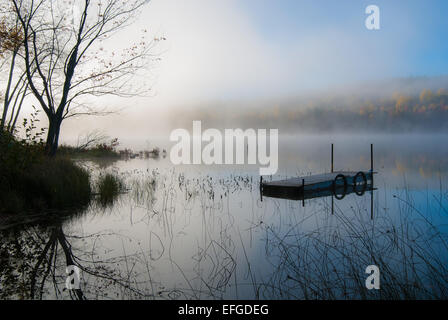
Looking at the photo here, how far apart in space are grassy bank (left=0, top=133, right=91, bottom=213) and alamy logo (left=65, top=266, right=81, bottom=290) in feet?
15.3

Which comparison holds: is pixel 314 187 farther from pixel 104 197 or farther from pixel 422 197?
pixel 104 197

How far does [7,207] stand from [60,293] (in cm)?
576

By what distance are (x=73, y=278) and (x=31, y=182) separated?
6331 mm

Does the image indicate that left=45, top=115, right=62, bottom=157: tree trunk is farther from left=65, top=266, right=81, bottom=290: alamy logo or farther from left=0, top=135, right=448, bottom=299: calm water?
left=65, top=266, right=81, bottom=290: alamy logo

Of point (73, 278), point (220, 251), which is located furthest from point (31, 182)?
point (220, 251)

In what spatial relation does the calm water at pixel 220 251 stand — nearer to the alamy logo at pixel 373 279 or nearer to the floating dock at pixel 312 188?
the alamy logo at pixel 373 279

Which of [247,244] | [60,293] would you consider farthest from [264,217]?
[60,293]

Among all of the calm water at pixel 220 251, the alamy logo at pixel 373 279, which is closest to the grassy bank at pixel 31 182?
the calm water at pixel 220 251

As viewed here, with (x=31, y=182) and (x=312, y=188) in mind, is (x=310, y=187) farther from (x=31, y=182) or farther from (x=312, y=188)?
(x=31, y=182)

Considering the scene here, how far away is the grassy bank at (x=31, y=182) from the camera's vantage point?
9867mm

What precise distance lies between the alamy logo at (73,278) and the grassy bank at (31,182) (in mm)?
4657

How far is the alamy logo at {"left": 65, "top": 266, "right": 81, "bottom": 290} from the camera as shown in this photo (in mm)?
5262

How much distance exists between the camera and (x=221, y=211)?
11.9 m

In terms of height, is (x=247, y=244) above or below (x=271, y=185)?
below
